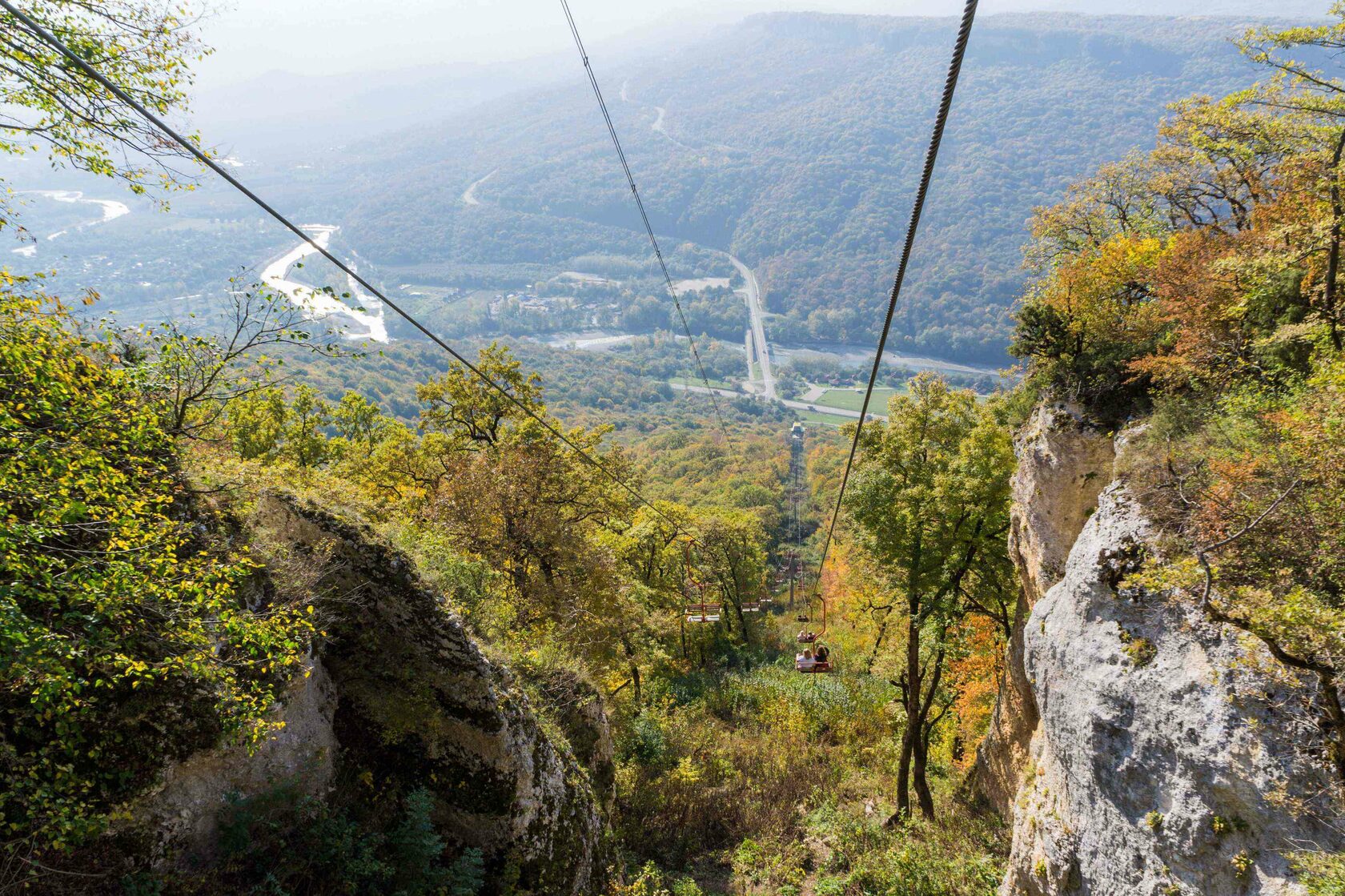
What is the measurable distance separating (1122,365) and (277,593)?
14.5 meters

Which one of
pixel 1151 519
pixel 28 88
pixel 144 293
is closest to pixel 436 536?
pixel 28 88

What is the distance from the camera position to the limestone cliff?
589 centimetres

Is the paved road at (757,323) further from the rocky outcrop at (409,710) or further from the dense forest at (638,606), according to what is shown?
the rocky outcrop at (409,710)

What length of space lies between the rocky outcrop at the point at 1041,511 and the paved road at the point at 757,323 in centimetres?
14826

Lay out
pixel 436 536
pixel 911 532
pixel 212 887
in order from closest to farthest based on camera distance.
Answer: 1. pixel 212 887
2. pixel 436 536
3. pixel 911 532

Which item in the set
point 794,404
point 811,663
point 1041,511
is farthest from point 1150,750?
point 794,404

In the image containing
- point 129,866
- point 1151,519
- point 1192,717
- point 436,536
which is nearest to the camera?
point 129,866

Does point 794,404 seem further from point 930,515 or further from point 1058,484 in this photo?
point 1058,484

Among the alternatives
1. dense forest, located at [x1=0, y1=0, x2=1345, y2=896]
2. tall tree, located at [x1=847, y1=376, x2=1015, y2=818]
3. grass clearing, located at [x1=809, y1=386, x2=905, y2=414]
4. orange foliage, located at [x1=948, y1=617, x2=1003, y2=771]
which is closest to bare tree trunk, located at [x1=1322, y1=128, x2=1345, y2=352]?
dense forest, located at [x1=0, y1=0, x2=1345, y2=896]

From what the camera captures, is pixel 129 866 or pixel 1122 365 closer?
pixel 129 866

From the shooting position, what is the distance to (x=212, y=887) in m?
6.23

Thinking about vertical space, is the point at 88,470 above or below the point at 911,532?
above

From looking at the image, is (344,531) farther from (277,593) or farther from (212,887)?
(212,887)

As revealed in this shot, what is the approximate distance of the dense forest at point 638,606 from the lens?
5492 mm
